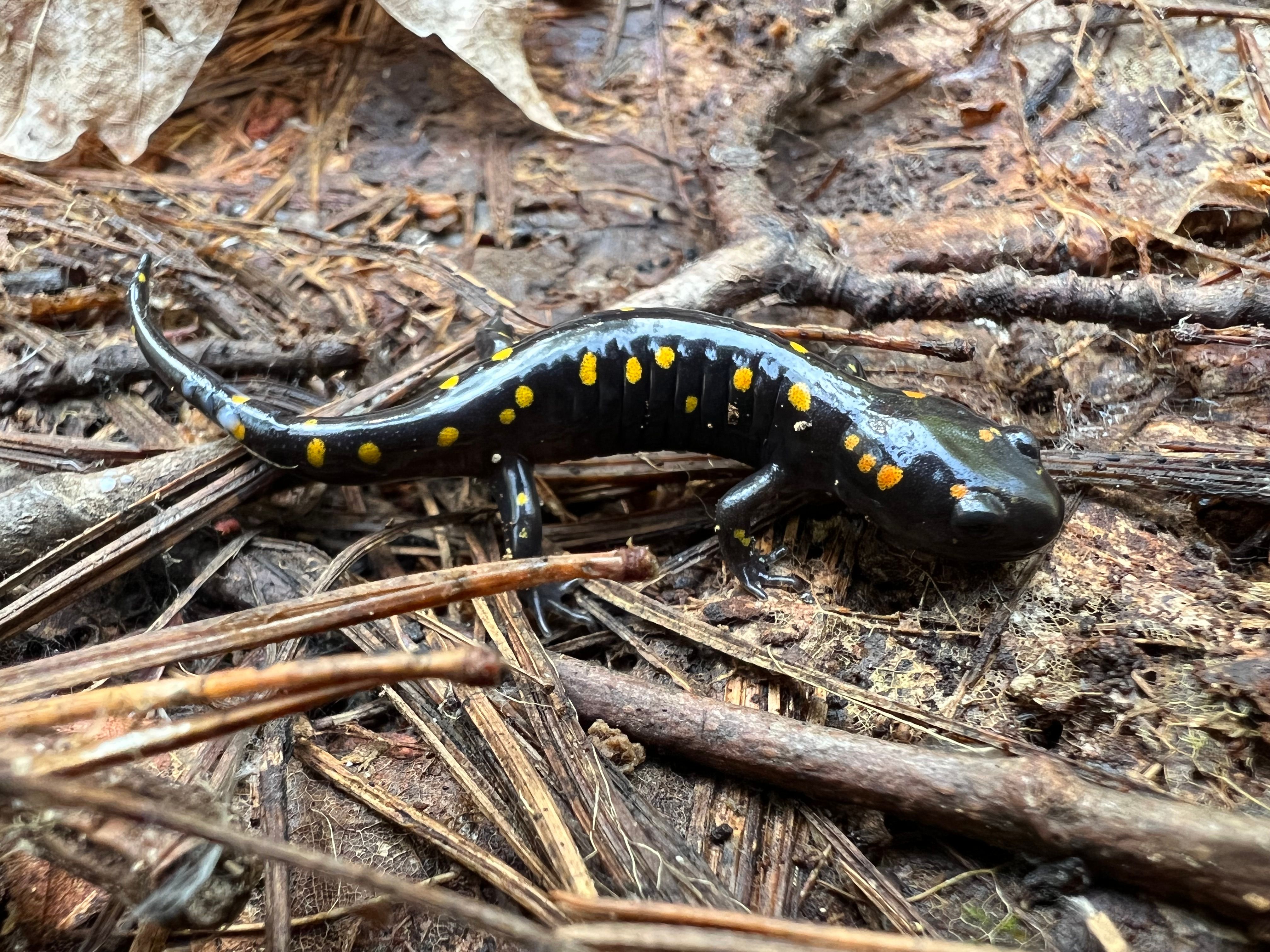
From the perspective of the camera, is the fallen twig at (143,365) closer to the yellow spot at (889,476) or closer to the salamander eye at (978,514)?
the yellow spot at (889,476)

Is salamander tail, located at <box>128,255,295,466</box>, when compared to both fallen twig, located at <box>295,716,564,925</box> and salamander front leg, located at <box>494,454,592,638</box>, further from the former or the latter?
fallen twig, located at <box>295,716,564,925</box>

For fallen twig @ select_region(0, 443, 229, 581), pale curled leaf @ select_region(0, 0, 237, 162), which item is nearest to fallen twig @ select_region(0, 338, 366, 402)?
fallen twig @ select_region(0, 443, 229, 581)

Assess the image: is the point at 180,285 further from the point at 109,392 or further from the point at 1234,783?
the point at 1234,783

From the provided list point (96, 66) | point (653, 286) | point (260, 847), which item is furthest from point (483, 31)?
point (260, 847)

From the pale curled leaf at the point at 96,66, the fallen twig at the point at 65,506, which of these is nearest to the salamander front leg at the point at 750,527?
the fallen twig at the point at 65,506

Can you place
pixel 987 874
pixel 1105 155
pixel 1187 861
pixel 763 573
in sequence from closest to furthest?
pixel 1187 861 → pixel 987 874 → pixel 763 573 → pixel 1105 155

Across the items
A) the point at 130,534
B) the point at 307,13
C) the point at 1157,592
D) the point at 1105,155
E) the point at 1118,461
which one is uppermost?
the point at 307,13

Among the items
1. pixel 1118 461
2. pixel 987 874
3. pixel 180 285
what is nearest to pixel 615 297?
pixel 180 285

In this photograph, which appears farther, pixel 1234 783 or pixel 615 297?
pixel 615 297
